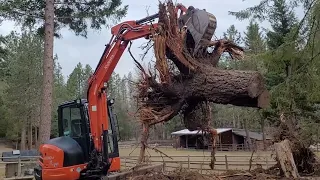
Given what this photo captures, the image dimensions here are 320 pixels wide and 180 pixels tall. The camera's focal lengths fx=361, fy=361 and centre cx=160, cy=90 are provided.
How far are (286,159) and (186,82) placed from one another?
7.29ft

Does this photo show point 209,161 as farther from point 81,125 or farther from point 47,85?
point 81,125

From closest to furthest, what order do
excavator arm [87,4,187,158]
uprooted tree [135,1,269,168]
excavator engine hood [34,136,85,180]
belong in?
uprooted tree [135,1,269,168]
excavator arm [87,4,187,158]
excavator engine hood [34,136,85,180]

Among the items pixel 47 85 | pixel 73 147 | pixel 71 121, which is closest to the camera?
pixel 73 147

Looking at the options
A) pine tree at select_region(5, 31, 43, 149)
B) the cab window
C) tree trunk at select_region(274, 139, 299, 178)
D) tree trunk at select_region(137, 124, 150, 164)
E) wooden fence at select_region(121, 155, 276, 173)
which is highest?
pine tree at select_region(5, 31, 43, 149)

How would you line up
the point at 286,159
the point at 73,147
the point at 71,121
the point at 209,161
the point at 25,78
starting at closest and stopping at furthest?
the point at 286,159, the point at 73,147, the point at 71,121, the point at 209,161, the point at 25,78

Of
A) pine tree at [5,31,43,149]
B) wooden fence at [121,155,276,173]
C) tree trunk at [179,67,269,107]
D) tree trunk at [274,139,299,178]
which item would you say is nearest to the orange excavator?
wooden fence at [121,155,276,173]

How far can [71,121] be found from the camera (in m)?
7.42

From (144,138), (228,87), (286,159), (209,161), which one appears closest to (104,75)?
(144,138)

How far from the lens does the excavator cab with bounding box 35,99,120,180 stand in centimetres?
691

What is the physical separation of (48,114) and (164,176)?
248 inches

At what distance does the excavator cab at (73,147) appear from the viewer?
691 cm

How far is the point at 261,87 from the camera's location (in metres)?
5.38

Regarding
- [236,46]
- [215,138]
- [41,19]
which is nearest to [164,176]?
[215,138]

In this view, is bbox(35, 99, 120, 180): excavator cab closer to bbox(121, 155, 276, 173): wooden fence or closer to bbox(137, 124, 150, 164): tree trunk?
bbox(121, 155, 276, 173): wooden fence
